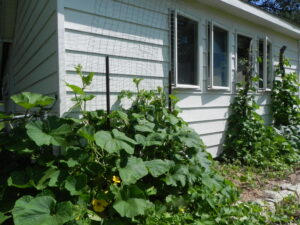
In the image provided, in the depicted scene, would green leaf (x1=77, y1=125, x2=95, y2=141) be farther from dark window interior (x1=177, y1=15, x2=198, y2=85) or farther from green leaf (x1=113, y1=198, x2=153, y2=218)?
dark window interior (x1=177, y1=15, x2=198, y2=85)

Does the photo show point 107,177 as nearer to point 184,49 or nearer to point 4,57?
point 184,49

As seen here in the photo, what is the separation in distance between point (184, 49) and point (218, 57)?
818 mm

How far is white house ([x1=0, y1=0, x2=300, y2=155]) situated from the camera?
113 inches

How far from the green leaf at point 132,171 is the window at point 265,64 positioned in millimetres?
4149

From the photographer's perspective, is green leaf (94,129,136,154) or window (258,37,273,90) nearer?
green leaf (94,129,136,154)

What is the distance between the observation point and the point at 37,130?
2064 millimetres

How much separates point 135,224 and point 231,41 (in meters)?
3.69

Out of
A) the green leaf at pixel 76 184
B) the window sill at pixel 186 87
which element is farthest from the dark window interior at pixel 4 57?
the green leaf at pixel 76 184

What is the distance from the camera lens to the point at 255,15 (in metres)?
4.92

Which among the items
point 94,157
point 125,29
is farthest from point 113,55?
point 94,157

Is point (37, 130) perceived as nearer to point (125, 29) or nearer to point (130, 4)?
point (125, 29)

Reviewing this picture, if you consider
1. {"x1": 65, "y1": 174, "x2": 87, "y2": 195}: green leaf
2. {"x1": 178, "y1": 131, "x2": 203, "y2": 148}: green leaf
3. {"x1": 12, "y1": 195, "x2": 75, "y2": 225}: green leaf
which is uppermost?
{"x1": 178, "y1": 131, "x2": 203, "y2": 148}: green leaf

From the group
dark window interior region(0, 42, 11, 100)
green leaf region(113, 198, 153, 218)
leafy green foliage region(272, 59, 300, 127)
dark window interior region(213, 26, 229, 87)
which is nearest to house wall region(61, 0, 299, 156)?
dark window interior region(213, 26, 229, 87)

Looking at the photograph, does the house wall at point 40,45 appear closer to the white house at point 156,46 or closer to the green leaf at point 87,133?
the white house at point 156,46
